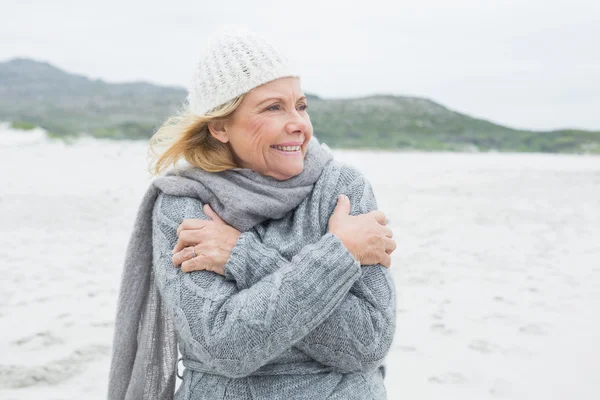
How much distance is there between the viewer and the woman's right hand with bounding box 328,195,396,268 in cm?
171

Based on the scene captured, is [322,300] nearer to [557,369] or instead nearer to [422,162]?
[557,369]

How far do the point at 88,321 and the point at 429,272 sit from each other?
2.86 meters

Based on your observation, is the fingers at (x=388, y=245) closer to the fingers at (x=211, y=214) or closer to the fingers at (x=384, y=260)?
the fingers at (x=384, y=260)

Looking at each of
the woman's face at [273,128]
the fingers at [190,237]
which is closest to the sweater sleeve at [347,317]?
the fingers at [190,237]

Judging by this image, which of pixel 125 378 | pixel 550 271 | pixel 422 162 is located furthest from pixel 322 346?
pixel 422 162

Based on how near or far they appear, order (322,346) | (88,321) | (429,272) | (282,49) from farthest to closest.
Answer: (429,272) < (88,321) < (282,49) < (322,346)

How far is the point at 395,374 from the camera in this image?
3.21 meters

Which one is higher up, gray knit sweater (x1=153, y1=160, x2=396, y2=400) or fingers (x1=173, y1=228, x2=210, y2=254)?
fingers (x1=173, y1=228, x2=210, y2=254)

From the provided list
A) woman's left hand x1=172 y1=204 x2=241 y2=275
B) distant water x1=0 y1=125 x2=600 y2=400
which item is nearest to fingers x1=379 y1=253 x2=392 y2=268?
woman's left hand x1=172 y1=204 x2=241 y2=275

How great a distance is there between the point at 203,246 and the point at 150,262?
0.49 metres

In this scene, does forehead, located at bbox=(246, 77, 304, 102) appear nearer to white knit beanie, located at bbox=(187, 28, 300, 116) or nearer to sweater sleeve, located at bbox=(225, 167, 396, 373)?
white knit beanie, located at bbox=(187, 28, 300, 116)

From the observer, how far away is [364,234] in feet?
5.68

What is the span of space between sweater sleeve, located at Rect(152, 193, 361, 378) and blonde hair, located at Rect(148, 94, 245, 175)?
0.44 metres

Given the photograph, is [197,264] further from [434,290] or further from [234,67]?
[434,290]
